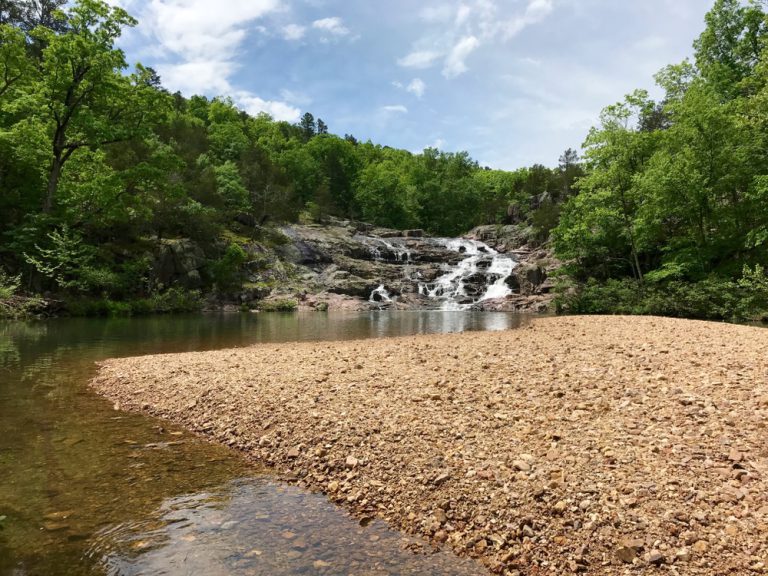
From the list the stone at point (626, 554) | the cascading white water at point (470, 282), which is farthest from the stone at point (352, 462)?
the cascading white water at point (470, 282)

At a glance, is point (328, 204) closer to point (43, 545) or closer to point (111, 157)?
point (111, 157)

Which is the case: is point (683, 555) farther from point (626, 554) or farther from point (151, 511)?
point (151, 511)

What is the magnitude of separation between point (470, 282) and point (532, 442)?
41086 mm

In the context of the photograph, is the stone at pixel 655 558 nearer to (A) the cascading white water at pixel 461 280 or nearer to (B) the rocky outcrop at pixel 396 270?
(B) the rocky outcrop at pixel 396 270

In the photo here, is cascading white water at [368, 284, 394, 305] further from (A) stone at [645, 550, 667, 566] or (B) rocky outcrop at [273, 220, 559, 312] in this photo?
(A) stone at [645, 550, 667, 566]

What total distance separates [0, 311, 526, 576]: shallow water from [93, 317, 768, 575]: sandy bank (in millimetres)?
455

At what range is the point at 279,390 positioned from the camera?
862cm

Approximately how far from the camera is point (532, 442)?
5727 millimetres

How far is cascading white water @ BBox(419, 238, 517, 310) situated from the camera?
43688 mm

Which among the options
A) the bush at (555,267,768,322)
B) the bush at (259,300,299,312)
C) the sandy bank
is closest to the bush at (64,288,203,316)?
the bush at (259,300,299,312)

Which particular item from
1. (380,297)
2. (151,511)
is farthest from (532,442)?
(380,297)

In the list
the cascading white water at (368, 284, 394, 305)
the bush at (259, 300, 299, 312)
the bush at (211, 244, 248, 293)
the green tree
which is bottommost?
the bush at (259, 300, 299, 312)

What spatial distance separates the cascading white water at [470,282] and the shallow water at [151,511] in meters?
35.7

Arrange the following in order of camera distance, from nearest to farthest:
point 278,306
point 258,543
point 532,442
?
1. point 258,543
2. point 532,442
3. point 278,306
